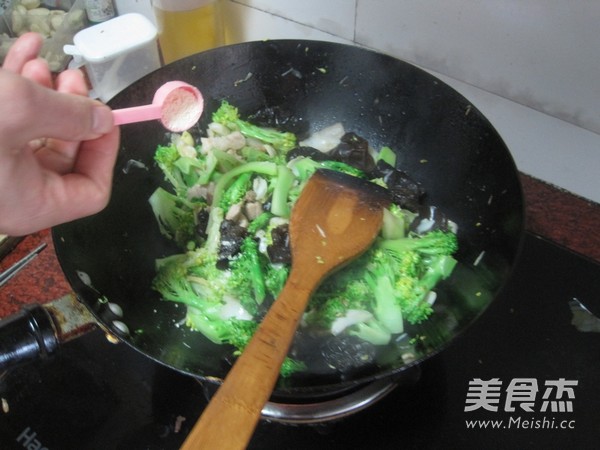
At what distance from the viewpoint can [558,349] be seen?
103 cm

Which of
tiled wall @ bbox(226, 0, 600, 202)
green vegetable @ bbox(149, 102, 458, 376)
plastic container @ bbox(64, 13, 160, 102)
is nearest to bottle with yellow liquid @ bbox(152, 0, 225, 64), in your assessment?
plastic container @ bbox(64, 13, 160, 102)

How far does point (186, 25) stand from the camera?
1.42 meters

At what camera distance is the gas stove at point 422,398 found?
3.11 ft

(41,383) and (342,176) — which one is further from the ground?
(342,176)

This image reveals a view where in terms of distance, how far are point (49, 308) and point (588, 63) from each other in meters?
1.09

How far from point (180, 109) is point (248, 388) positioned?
500mm

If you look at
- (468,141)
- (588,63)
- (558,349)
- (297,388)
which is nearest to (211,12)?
(468,141)

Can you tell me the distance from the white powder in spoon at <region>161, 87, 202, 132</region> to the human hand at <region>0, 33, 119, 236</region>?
14 centimetres

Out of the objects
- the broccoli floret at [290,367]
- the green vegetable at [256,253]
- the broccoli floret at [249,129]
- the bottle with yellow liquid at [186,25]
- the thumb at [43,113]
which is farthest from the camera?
the bottle with yellow liquid at [186,25]

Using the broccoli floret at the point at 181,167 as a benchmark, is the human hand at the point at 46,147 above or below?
above

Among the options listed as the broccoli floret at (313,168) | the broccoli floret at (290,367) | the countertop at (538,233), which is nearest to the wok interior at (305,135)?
the broccoli floret at (290,367)

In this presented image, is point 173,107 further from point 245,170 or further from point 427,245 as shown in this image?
point 427,245

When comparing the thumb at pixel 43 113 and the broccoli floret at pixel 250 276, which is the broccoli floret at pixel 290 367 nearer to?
the broccoli floret at pixel 250 276

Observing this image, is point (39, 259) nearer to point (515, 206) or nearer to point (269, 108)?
point (269, 108)
